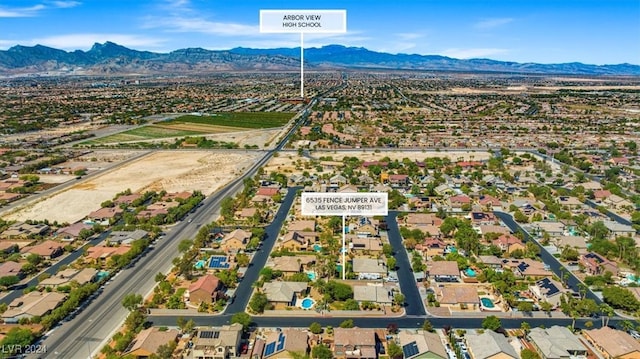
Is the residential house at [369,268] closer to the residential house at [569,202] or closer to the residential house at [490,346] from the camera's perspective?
Answer: the residential house at [490,346]

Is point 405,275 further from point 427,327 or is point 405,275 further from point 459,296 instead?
point 427,327

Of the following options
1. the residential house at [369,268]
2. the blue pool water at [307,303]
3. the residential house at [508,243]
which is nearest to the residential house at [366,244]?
the residential house at [369,268]

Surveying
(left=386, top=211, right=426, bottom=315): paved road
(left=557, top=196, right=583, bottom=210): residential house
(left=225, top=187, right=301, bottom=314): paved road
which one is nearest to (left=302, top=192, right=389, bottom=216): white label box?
(left=386, top=211, right=426, bottom=315): paved road

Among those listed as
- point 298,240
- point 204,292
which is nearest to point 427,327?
point 204,292

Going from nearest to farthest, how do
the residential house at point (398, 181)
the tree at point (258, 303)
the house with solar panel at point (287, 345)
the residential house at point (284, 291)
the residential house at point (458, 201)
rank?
1. the house with solar panel at point (287, 345)
2. the tree at point (258, 303)
3. the residential house at point (284, 291)
4. the residential house at point (458, 201)
5. the residential house at point (398, 181)

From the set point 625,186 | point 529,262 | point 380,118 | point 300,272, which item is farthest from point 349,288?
point 380,118

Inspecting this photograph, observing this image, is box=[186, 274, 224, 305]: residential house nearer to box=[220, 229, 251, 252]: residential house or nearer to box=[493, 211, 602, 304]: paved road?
box=[220, 229, 251, 252]: residential house

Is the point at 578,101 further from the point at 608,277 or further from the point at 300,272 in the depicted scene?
the point at 300,272
